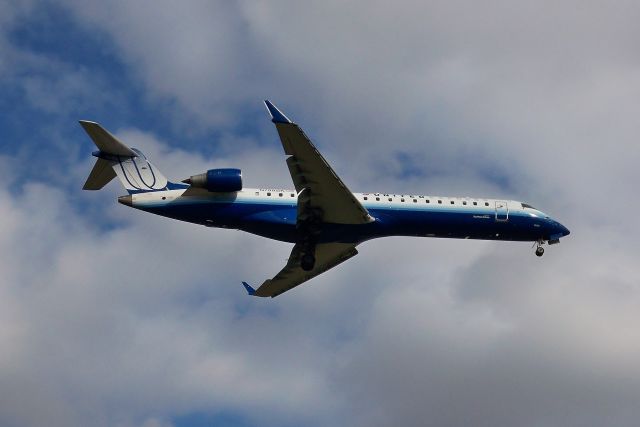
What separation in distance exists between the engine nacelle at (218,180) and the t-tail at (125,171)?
237 centimetres

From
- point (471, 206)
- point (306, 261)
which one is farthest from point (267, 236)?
point (471, 206)

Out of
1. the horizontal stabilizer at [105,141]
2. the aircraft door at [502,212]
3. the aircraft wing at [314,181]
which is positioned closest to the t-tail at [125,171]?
the horizontal stabilizer at [105,141]

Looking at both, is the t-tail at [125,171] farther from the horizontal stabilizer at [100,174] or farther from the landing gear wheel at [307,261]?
the landing gear wheel at [307,261]

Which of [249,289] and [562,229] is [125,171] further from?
[562,229]

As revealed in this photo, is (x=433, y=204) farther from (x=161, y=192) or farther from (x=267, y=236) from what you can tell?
(x=161, y=192)

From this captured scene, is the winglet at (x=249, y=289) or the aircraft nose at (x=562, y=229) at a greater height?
the aircraft nose at (x=562, y=229)

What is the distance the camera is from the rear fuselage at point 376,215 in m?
49.7

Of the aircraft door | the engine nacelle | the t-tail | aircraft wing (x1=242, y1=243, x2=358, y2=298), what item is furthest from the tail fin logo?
the aircraft door

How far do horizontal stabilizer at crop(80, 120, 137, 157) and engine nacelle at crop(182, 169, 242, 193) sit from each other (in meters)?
3.83

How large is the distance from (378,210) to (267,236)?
545 centimetres

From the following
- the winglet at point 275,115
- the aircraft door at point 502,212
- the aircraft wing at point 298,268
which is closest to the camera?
the winglet at point 275,115

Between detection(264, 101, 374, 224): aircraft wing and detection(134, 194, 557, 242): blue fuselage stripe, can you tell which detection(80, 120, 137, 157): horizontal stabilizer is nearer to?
detection(134, 194, 557, 242): blue fuselage stripe

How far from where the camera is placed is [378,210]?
5144 centimetres

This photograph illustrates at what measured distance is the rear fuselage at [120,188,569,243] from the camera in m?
49.7
